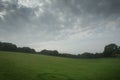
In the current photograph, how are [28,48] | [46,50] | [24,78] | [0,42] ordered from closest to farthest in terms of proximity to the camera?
[24,78] → [0,42] → [28,48] → [46,50]

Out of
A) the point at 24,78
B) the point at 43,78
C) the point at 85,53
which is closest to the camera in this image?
the point at 24,78

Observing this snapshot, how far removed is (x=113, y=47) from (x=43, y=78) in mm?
105354

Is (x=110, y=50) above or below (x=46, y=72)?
above

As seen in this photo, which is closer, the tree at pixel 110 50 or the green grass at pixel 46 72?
the green grass at pixel 46 72

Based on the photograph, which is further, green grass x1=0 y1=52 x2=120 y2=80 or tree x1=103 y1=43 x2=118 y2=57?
tree x1=103 y1=43 x2=118 y2=57

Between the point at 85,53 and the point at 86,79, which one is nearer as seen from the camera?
the point at 86,79

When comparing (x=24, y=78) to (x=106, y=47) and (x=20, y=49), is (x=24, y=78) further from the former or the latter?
(x=106, y=47)

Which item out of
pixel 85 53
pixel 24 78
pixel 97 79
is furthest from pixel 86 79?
pixel 85 53

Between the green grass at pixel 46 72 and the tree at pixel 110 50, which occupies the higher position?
the tree at pixel 110 50

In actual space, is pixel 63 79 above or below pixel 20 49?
below

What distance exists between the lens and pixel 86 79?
72.1 ft

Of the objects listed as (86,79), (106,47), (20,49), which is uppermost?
(106,47)

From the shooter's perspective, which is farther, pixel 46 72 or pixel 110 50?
pixel 110 50

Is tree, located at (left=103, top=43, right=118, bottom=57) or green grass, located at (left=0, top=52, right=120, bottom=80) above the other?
tree, located at (left=103, top=43, right=118, bottom=57)
